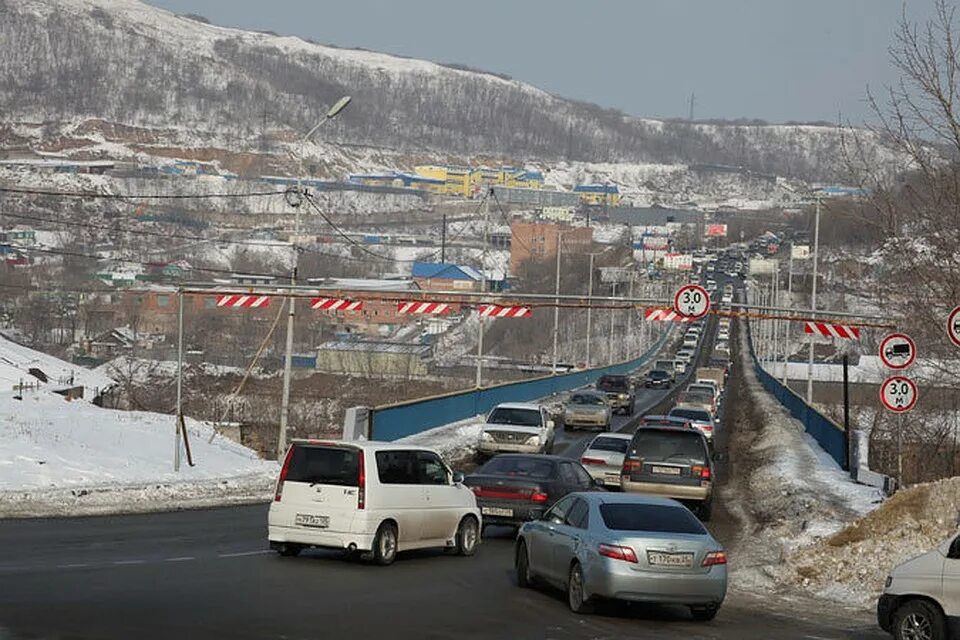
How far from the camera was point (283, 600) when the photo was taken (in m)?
15.7

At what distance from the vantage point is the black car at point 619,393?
73.4 meters

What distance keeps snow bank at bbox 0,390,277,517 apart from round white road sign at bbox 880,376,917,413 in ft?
43.9

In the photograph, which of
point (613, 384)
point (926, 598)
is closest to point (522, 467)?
point (926, 598)

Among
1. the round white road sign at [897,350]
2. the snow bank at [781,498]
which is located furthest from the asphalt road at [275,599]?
the round white road sign at [897,350]

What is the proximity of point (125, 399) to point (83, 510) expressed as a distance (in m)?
66.8

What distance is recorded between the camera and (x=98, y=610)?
1402cm

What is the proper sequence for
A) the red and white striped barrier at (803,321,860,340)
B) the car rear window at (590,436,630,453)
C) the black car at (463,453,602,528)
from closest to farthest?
the black car at (463,453,602,528)
the car rear window at (590,436,630,453)
the red and white striped barrier at (803,321,860,340)

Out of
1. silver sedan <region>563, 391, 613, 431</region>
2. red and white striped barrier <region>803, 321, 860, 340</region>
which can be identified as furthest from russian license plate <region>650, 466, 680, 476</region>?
silver sedan <region>563, 391, 613, 431</region>

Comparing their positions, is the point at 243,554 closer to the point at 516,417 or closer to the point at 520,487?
the point at 520,487

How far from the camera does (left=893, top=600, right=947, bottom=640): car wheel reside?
554 inches

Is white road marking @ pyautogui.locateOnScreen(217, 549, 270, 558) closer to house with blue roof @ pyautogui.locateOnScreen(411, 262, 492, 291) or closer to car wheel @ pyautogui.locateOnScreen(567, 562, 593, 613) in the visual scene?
car wheel @ pyautogui.locateOnScreen(567, 562, 593, 613)

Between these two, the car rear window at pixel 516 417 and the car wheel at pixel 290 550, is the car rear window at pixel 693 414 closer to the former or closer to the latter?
the car rear window at pixel 516 417

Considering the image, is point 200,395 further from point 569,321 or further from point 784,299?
point 784,299

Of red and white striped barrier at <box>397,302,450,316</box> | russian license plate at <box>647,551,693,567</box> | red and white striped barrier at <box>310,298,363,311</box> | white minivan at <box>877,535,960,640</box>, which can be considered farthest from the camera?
red and white striped barrier at <box>397,302,450,316</box>
